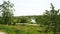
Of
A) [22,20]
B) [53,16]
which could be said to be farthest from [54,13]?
[22,20]

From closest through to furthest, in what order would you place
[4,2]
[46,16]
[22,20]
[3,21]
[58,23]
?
[58,23]
[46,16]
[4,2]
[3,21]
[22,20]

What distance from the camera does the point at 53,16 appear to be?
29828 millimetres

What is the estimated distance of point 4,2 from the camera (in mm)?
47062

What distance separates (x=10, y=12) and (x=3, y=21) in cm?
468

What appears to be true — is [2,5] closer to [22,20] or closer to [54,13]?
[22,20]

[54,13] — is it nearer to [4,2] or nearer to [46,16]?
[46,16]

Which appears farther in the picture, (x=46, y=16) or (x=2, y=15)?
(x=2, y=15)

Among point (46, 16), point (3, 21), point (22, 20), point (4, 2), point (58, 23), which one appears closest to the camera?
point (58, 23)

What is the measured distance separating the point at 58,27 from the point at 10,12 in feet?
67.0

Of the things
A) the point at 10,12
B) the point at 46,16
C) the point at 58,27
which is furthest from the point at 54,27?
the point at 10,12

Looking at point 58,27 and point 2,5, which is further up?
point 2,5

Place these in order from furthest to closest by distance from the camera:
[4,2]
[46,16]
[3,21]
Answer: [3,21] → [4,2] → [46,16]

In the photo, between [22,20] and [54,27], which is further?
[22,20]

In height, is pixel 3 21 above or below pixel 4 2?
below
